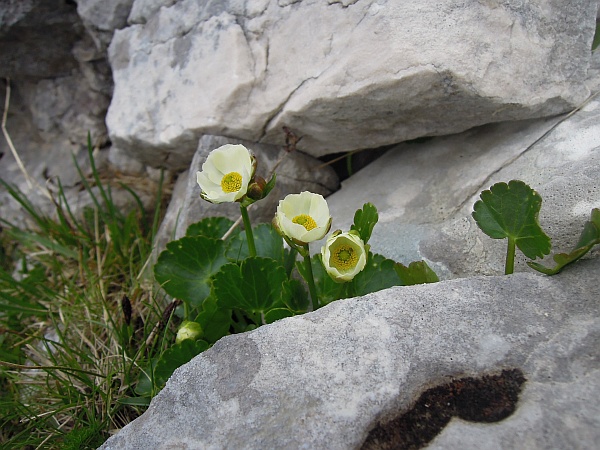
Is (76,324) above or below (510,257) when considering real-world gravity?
below

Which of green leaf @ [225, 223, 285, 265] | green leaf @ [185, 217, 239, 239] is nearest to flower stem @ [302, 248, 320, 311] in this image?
green leaf @ [225, 223, 285, 265]

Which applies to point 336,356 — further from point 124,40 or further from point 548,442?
point 124,40

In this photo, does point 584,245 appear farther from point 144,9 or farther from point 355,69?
point 144,9

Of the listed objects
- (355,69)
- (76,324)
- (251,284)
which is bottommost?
(76,324)

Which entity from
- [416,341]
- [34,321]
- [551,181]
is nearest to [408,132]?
[551,181]

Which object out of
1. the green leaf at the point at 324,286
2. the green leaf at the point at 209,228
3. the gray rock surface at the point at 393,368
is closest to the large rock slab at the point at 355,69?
the green leaf at the point at 209,228

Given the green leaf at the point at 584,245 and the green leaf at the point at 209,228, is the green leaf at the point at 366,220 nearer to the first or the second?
the green leaf at the point at 584,245

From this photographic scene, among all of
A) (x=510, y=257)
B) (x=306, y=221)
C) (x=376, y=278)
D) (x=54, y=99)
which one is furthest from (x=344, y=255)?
(x=54, y=99)
